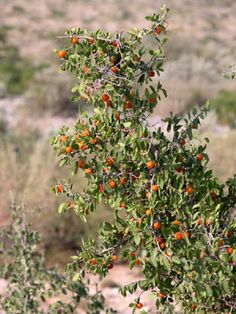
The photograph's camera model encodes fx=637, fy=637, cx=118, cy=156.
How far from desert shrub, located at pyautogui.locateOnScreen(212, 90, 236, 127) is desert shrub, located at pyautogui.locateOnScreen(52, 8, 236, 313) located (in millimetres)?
10533

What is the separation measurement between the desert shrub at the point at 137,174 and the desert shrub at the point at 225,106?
10.5 metres

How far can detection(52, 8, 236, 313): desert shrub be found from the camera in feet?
8.71

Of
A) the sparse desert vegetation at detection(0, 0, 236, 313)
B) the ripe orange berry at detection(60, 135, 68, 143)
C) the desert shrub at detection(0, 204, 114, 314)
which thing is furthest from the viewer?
A: the sparse desert vegetation at detection(0, 0, 236, 313)

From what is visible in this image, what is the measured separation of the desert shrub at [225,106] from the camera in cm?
1370

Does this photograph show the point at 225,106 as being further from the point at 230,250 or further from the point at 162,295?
the point at 230,250

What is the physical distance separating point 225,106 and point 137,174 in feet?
39.4

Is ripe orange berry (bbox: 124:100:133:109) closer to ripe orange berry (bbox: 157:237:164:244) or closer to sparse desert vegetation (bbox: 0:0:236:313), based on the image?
sparse desert vegetation (bbox: 0:0:236:313)

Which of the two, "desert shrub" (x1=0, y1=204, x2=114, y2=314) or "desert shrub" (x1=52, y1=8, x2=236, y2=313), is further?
"desert shrub" (x1=0, y1=204, x2=114, y2=314)

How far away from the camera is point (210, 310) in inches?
115

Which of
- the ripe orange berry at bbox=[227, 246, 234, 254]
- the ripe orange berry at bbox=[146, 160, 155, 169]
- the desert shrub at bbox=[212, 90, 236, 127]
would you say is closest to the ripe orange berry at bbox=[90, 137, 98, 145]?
the ripe orange berry at bbox=[146, 160, 155, 169]

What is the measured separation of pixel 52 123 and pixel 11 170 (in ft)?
21.6

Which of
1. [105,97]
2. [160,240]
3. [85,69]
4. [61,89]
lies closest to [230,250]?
[160,240]

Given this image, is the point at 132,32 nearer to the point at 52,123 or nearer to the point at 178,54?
the point at 52,123

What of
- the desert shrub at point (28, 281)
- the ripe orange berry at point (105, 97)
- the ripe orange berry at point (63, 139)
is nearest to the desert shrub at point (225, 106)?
the desert shrub at point (28, 281)
